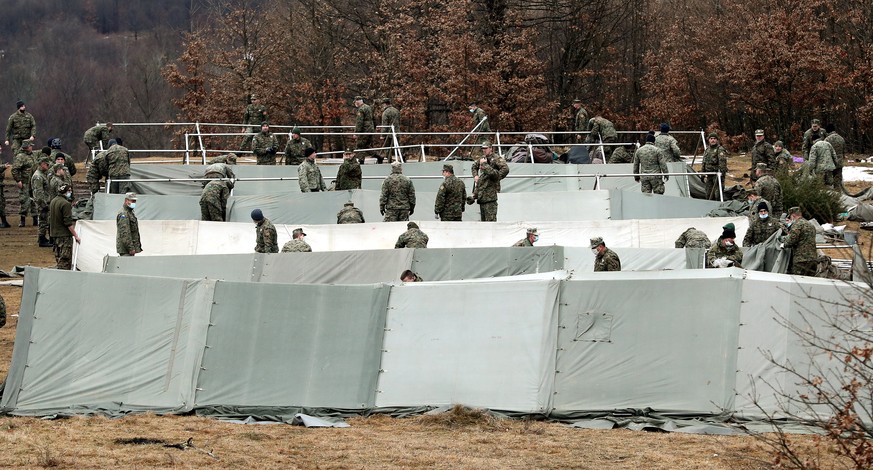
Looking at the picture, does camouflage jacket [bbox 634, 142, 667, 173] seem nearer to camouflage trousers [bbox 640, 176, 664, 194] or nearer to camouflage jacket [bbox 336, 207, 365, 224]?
camouflage trousers [bbox 640, 176, 664, 194]

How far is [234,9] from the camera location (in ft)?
184

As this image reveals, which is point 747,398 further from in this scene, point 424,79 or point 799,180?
point 424,79

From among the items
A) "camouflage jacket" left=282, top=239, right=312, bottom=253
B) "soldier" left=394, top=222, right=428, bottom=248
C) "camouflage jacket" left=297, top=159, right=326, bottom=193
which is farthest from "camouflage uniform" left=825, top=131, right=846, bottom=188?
"camouflage jacket" left=282, top=239, right=312, bottom=253

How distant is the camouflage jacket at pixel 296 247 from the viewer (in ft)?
66.1

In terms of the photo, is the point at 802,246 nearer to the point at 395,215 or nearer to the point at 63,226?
the point at 395,215

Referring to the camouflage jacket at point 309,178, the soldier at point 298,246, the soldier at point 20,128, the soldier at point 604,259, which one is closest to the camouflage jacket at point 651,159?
the camouflage jacket at point 309,178

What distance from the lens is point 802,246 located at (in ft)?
61.3

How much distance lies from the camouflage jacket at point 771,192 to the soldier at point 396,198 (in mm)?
6339

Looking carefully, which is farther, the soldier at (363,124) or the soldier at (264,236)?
the soldier at (363,124)

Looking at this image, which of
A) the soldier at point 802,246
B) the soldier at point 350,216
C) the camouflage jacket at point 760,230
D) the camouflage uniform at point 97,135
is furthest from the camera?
the camouflage uniform at point 97,135

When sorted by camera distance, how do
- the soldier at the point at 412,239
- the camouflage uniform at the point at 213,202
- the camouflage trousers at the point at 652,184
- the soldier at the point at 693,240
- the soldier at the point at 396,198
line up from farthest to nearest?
the camouflage trousers at the point at 652,184 → the camouflage uniform at the point at 213,202 → the soldier at the point at 396,198 → the soldier at the point at 693,240 → the soldier at the point at 412,239

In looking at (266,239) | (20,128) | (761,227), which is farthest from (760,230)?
(20,128)

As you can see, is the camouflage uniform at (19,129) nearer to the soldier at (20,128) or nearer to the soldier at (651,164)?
the soldier at (20,128)

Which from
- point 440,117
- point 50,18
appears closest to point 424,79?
point 440,117
